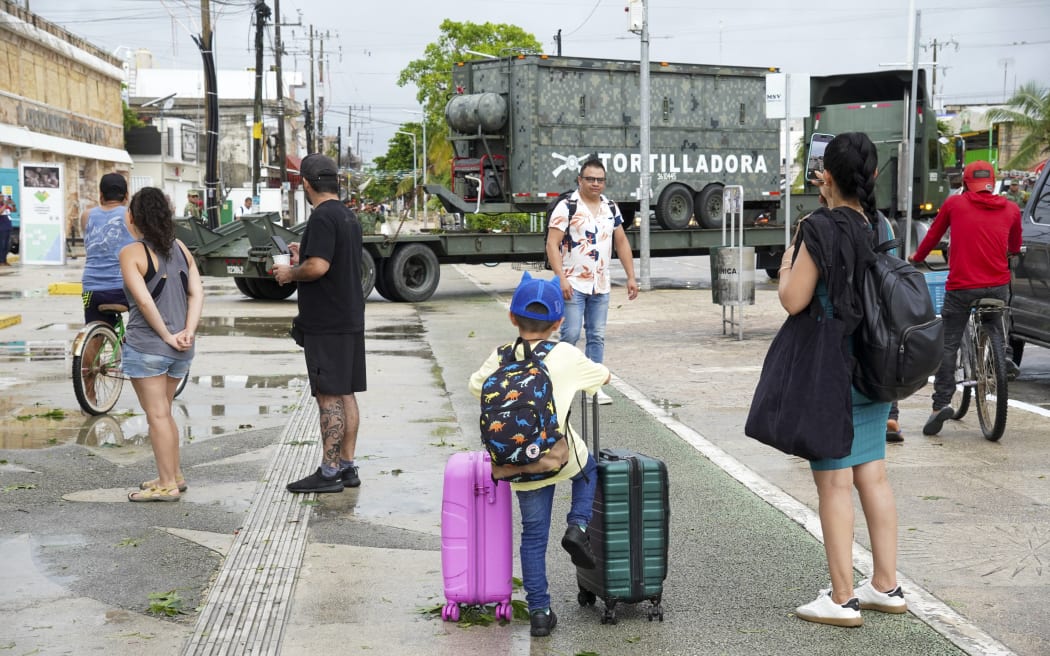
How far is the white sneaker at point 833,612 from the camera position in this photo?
4719 millimetres

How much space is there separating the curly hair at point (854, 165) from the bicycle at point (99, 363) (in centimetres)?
571

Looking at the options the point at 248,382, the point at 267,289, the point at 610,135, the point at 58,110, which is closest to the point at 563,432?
the point at 248,382

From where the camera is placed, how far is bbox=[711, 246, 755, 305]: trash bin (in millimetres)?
14541

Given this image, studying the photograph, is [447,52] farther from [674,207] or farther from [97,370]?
[97,370]

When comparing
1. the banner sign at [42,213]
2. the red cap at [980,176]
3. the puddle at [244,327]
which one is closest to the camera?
the red cap at [980,176]

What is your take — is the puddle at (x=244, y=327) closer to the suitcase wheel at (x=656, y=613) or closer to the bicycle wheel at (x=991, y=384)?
the bicycle wheel at (x=991, y=384)

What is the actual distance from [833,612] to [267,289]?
1698 cm

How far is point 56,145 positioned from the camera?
140 feet

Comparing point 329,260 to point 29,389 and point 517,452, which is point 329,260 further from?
point 29,389

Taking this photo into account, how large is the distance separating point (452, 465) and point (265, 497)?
237 cm

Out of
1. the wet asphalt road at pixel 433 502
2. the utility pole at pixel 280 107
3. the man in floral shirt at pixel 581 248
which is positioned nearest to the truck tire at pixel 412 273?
the wet asphalt road at pixel 433 502

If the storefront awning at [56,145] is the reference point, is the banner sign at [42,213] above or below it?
below

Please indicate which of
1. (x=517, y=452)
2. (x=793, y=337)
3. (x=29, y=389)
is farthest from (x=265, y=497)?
(x=29, y=389)

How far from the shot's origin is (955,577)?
5.37 meters
